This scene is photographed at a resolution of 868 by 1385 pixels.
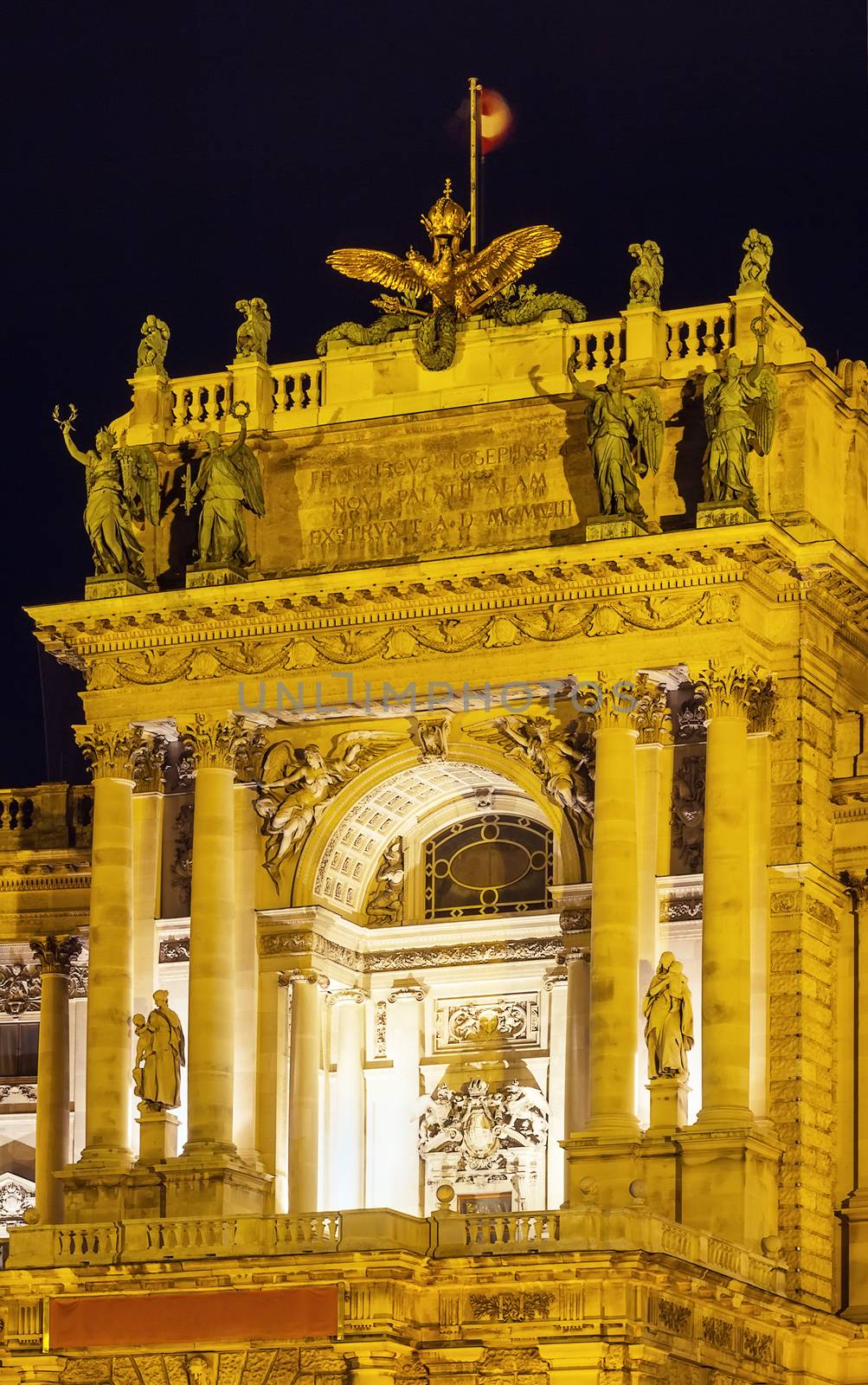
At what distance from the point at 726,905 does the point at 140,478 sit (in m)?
10.5

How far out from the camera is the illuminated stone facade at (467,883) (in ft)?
151

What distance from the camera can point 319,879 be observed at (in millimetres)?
51688

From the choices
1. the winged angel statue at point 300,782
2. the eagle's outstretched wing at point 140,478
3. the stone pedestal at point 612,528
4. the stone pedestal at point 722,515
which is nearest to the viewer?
the stone pedestal at point 722,515

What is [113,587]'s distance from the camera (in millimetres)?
51312

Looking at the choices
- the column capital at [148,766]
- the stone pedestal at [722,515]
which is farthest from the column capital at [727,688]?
the column capital at [148,766]

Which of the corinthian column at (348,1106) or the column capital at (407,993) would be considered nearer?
the corinthian column at (348,1106)

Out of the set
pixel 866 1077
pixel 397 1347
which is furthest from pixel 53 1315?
pixel 866 1077

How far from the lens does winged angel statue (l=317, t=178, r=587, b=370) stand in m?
51.6

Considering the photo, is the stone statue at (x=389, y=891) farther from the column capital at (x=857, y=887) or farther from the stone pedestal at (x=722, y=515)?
the stone pedestal at (x=722, y=515)

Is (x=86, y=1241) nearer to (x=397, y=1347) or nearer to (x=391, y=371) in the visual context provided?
(x=397, y=1347)

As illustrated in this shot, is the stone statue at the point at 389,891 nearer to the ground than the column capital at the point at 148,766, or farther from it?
nearer to the ground

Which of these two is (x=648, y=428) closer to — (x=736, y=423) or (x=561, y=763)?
(x=736, y=423)

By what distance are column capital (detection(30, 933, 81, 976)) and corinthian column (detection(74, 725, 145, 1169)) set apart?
381 cm

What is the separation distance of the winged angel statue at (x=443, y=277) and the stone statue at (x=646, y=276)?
1023mm
